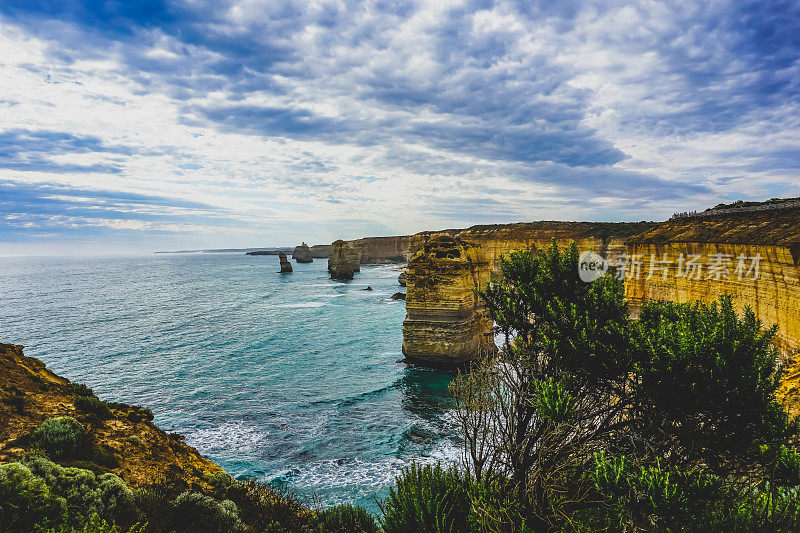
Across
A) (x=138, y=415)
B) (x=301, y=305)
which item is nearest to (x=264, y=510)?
(x=138, y=415)

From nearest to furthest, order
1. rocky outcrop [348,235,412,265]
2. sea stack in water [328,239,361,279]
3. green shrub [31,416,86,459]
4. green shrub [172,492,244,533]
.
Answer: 1. green shrub [172,492,244,533]
2. green shrub [31,416,86,459]
3. sea stack in water [328,239,361,279]
4. rocky outcrop [348,235,412,265]

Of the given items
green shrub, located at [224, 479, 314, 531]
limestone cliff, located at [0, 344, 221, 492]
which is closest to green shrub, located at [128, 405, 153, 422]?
limestone cliff, located at [0, 344, 221, 492]

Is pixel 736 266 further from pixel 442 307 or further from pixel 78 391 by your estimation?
pixel 78 391

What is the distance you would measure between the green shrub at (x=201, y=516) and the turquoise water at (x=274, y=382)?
235 inches

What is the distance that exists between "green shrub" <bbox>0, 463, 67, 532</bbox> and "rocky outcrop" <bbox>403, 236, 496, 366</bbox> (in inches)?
878

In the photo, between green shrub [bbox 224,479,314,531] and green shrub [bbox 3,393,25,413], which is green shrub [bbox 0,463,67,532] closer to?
green shrub [bbox 224,479,314,531]

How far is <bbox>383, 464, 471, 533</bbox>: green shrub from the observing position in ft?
27.2

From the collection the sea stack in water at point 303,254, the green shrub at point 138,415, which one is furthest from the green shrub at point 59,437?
the sea stack in water at point 303,254

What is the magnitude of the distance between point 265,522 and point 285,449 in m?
8.09

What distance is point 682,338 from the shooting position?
7.23 metres

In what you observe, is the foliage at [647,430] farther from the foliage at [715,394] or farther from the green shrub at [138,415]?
the green shrub at [138,415]

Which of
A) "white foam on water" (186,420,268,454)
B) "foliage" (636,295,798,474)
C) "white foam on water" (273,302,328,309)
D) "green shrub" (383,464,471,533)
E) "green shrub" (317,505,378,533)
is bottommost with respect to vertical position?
"white foam on water" (186,420,268,454)

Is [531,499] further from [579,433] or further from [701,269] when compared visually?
[701,269]

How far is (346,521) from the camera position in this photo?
399 inches
